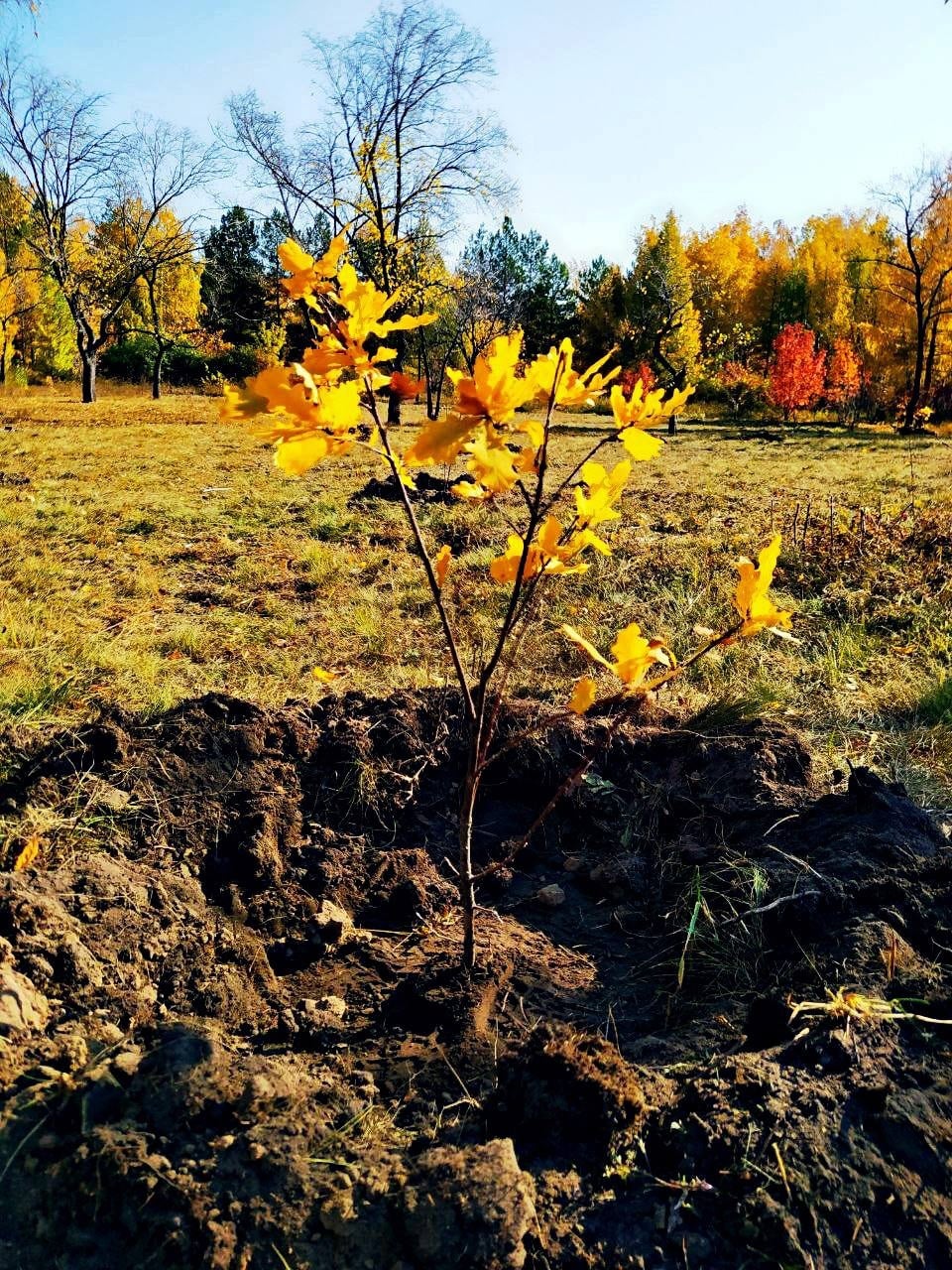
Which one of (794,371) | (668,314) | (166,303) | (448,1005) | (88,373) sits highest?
(166,303)

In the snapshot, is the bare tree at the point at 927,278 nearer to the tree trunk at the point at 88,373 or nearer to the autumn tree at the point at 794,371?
the autumn tree at the point at 794,371

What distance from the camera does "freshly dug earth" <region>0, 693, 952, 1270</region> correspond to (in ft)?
3.59

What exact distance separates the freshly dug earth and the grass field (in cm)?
68

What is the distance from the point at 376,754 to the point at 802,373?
24.6m

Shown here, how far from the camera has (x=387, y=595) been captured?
207 inches

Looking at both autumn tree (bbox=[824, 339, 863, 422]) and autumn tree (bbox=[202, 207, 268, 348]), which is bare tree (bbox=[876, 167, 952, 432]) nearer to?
autumn tree (bbox=[824, 339, 863, 422])

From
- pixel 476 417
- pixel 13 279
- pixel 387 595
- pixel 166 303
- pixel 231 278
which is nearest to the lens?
pixel 476 417

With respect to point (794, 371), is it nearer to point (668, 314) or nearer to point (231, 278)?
point (668, 314)

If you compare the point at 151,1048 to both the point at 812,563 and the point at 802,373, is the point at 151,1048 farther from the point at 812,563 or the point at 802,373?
the point at 802,373

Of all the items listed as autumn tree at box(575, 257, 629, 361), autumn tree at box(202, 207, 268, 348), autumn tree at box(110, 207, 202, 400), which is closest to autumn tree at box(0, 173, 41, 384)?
autumn tree at box(110, 207, 202, 400)

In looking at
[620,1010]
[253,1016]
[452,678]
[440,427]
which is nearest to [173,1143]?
[253,1016]

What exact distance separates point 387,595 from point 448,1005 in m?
3.81

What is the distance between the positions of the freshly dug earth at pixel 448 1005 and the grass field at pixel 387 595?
68 cm

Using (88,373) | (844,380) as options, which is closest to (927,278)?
(844,380)
